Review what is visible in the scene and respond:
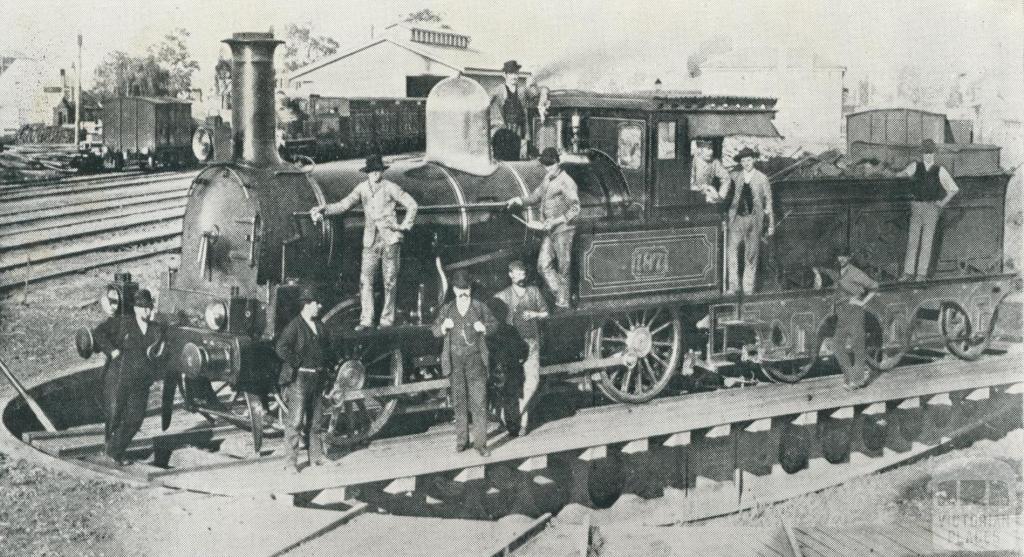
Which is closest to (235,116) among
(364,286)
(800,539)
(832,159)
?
(364,286)

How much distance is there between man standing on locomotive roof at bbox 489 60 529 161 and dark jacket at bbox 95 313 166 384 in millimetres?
3631

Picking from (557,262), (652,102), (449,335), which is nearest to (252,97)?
(449,335)

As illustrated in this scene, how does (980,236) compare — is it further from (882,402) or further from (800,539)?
(800,539)

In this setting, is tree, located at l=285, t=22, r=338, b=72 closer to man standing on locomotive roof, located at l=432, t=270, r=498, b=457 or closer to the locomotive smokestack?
the locomotive smokestack

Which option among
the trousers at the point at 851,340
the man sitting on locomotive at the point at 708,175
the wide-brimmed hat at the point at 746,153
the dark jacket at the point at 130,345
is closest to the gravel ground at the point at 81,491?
the dark jacket at the point at 130,345

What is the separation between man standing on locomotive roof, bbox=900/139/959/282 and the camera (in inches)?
490

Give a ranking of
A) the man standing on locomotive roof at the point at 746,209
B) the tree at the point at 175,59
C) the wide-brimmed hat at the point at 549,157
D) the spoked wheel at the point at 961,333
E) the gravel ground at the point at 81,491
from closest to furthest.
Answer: the gravel ground at the point at 81,491
the tree at the point at 175,59
the wide-brimmed hat at the point at 549,157
the man standing on locomotive roof at the point at 746,209
the spoked wheel at the point at 961,333

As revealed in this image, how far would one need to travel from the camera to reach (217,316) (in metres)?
8.25

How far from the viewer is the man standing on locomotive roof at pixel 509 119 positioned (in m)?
10.4

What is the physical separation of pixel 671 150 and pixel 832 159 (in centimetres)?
253

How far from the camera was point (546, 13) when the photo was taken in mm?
9688

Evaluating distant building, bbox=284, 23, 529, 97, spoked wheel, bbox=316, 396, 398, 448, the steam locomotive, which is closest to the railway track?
distant building, bbox=284, 23, 529, 97

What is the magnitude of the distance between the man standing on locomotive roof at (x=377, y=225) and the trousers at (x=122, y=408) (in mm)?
1743

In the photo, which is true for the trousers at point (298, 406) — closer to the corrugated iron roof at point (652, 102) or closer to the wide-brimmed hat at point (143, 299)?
the wide-brimmed hat at point (143, 299)
